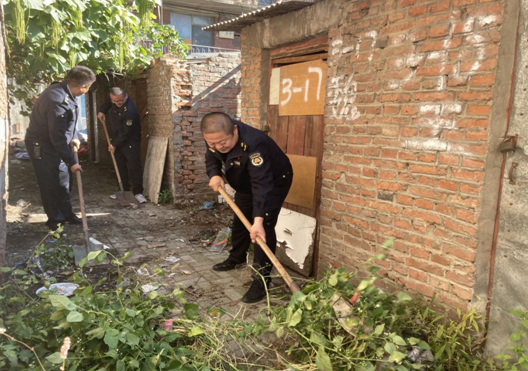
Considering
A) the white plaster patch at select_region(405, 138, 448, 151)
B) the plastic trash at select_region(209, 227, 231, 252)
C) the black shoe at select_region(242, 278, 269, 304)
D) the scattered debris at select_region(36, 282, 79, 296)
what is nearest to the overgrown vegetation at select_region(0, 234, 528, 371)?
the scattered debris at select_region(36, 282, 79, 296)

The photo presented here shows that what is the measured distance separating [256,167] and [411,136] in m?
1.35

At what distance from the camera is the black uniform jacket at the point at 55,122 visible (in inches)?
197

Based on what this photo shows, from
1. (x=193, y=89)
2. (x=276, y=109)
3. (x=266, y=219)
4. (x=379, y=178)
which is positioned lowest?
(x=266, y=219)

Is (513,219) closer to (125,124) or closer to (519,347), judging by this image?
(519,347)

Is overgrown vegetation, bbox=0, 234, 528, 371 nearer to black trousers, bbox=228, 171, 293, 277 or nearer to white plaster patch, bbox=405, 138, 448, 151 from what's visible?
black trousers, bbox=228, 171, 293, 277

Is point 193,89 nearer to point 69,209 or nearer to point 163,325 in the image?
point 69,209

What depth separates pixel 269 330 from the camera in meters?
2.52

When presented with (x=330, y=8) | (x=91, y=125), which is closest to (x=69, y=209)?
(x=330, y=8)

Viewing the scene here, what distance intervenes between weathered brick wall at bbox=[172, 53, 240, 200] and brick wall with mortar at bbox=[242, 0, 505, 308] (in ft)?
13.1

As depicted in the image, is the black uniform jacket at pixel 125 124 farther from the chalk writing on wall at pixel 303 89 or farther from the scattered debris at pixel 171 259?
the chalk writing on wall at pixel 303 89

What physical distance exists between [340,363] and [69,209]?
490cm

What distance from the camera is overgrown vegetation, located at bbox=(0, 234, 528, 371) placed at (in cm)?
223

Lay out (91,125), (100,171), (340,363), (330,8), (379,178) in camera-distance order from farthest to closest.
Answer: (91,125) < (100,171) < (330,8) < (379,178) < (340,363)

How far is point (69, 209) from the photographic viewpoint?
18.7 feet
